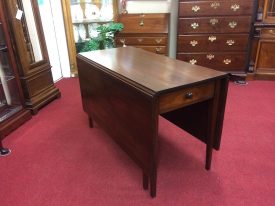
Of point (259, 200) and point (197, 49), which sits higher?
point (197, 49)

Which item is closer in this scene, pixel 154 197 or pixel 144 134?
pixel 144 134

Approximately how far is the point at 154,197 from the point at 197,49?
2.35 m

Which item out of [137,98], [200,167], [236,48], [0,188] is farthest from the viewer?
[236,48]

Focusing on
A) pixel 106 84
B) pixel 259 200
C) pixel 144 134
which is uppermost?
pixel 106 84

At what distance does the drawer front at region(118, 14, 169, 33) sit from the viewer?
3.30 metres

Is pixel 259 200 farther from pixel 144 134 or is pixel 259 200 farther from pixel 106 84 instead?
pixel 106 84

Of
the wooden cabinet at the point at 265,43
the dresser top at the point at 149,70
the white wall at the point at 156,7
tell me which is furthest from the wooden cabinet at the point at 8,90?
the wooden cabinet at the point at 265,43

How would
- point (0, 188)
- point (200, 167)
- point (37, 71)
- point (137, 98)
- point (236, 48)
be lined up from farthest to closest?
point (236, 48) → point (37, 71) → point (200, 167) → point (0, 188) → point (137, 98)

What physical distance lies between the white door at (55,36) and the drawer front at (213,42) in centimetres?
174

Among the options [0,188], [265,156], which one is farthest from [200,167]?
[0,188]

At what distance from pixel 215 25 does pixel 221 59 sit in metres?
0.48

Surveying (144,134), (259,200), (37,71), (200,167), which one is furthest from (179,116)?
(37,71)

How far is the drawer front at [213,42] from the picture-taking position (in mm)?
3209

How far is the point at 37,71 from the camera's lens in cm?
271
